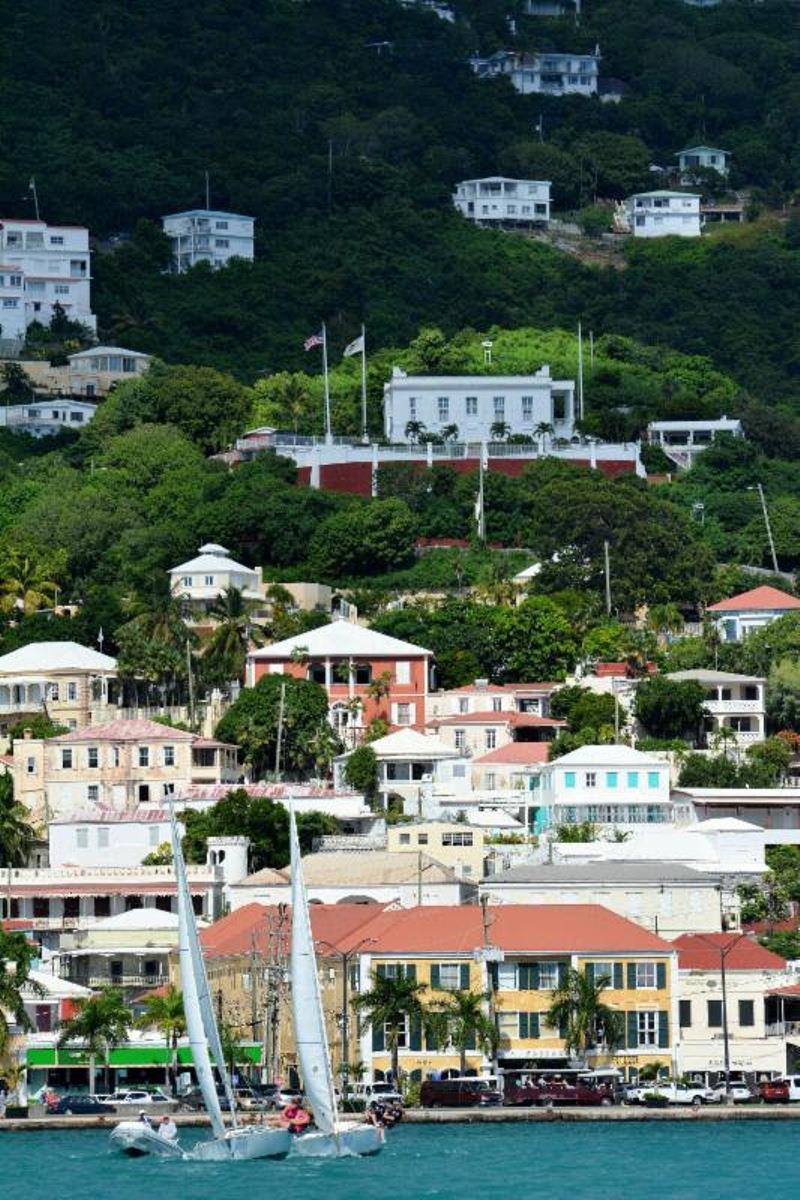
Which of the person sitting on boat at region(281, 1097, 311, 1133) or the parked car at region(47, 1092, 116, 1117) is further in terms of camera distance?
the parked car at region(47, 1092, 116, 1117)

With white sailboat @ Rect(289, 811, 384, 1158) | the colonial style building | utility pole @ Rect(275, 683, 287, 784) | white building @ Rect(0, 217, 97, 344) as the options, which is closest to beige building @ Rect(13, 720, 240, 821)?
utility pole @ Rect(275, 683, 287, 784)

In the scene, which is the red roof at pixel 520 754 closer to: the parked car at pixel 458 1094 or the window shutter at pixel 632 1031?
the window shutter at pixel 632 1031

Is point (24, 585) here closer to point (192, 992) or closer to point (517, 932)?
point (517, 932)

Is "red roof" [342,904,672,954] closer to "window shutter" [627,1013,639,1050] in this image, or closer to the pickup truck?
"window shutter" [627,1013,639,1050]

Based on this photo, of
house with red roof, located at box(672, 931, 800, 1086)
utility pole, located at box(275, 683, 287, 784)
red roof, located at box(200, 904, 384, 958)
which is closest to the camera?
house with red roof, located at box(672, 931, 800, 1086)

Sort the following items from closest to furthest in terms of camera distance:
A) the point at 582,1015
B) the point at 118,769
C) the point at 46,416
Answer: the point at 582,1015, the point at 118,769, the point at 46,416

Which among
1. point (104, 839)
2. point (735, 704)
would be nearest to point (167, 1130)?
point (104, 839)

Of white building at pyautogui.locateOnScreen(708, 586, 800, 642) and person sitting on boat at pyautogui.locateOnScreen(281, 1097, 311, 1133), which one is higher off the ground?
white building at pyautogui.locateOnScreen(708, 586, 800, 642)

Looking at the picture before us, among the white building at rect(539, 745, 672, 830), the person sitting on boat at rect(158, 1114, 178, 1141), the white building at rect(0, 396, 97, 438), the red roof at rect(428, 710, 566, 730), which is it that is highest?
the white building at rect(0, 396, 97, 438)
